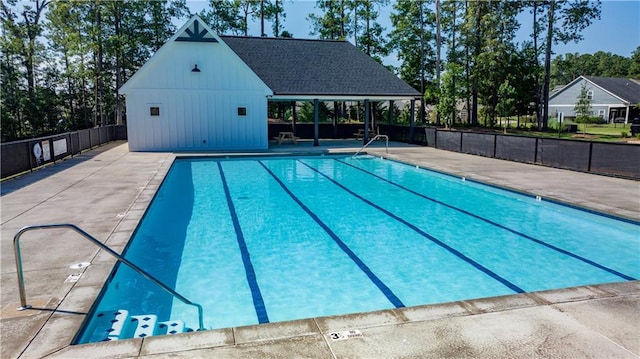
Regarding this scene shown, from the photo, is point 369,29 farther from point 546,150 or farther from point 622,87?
point 622,87

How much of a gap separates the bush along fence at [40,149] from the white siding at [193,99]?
7.42ft

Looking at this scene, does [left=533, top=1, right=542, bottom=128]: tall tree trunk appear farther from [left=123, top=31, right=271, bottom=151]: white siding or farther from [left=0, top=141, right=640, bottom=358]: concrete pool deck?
[left=0, top=141, right=640, bottom=358]: concrete pool deck

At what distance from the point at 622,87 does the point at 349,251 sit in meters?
55.4

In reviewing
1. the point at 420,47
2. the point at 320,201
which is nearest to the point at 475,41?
the point at 420,47

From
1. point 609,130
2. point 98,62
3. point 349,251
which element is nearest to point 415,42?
point 609,130

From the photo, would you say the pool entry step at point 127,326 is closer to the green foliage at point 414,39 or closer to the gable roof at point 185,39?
the gable roof at point 185,39

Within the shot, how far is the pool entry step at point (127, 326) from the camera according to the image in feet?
13.4

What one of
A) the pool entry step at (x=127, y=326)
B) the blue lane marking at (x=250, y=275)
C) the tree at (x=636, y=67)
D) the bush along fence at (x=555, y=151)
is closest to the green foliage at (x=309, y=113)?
the bush along fence at (x=555, y=151)

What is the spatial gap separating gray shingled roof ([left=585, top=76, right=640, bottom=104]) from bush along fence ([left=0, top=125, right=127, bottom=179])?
51.5m

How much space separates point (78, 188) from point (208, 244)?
4877 millimetres

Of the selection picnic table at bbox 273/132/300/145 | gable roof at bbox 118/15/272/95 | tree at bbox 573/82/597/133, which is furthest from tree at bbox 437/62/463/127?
tree at bbox 573/82/597/133

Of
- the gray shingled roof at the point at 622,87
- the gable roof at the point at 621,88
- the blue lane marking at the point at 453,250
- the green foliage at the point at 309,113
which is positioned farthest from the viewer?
the gray shingled roof at the point at 622,87

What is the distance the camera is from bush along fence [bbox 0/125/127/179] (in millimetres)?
11512

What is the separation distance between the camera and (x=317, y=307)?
5273 millimetres
